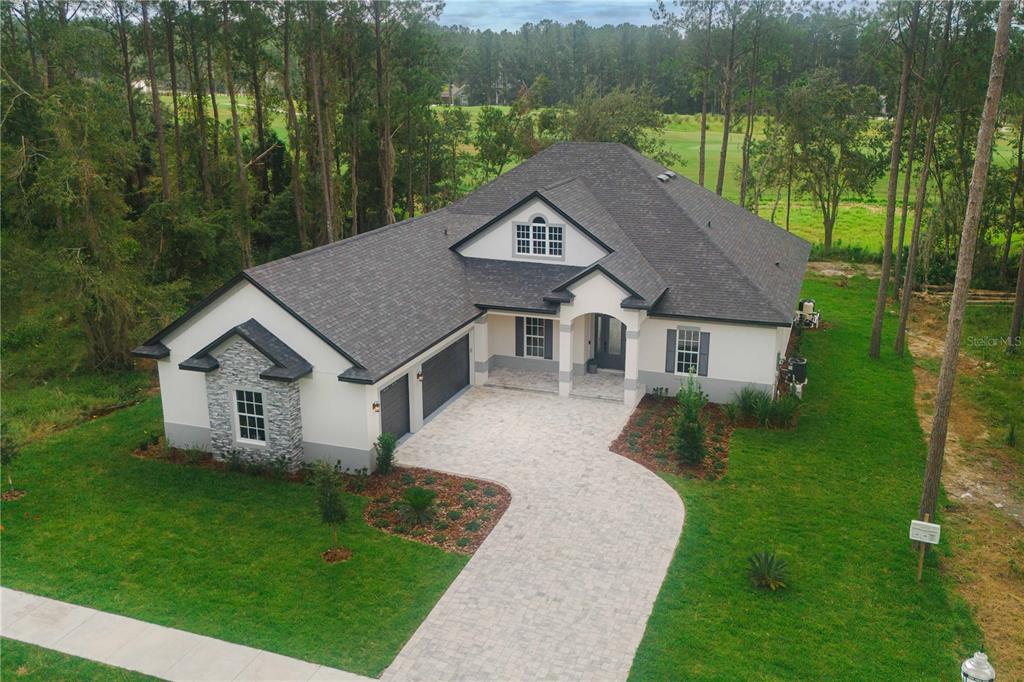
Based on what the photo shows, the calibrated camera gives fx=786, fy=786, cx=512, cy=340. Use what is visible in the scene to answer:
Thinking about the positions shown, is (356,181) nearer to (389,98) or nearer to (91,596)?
(389,98)

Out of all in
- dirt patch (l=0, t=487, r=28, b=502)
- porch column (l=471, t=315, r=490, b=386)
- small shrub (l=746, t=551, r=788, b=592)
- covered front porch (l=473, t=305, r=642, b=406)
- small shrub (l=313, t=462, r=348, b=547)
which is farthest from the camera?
porch column (l=471, t=315, r=490, b=386)

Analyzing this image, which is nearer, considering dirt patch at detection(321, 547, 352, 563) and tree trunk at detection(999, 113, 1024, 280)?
dirt patch at detection(321, 547, 352, 563)

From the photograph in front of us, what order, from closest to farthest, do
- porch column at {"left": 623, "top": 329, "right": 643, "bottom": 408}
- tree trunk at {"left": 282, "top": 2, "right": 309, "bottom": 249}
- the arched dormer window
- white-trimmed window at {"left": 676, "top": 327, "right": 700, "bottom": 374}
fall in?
1. porch column at {"left": 623, "top": 329, "right": 643, "bottom": 408}
2. white-trimmed window at {"left": 676, "top": 327, "right": 700, "bottom": 374}
3. the arched dormer window
4. tree trunk at {"left": 282, "top": 2, "right": 309, "bottom": 249}

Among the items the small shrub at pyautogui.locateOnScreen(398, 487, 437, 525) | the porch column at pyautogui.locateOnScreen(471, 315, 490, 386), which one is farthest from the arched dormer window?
the small shrub at pyautogui.locateOnScreen(398, 487, 437, 525)

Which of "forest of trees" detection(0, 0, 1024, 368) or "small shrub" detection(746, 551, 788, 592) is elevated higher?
"forest of trees" detection(0, 0, 1024, 368)

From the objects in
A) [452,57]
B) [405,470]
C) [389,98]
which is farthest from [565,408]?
[452,57]

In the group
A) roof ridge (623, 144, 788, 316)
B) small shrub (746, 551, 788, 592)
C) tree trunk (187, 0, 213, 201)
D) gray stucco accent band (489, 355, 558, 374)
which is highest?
tree trunk (187, 0, 213, 201)

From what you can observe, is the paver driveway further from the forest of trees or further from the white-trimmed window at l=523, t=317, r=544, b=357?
the forest of trees
